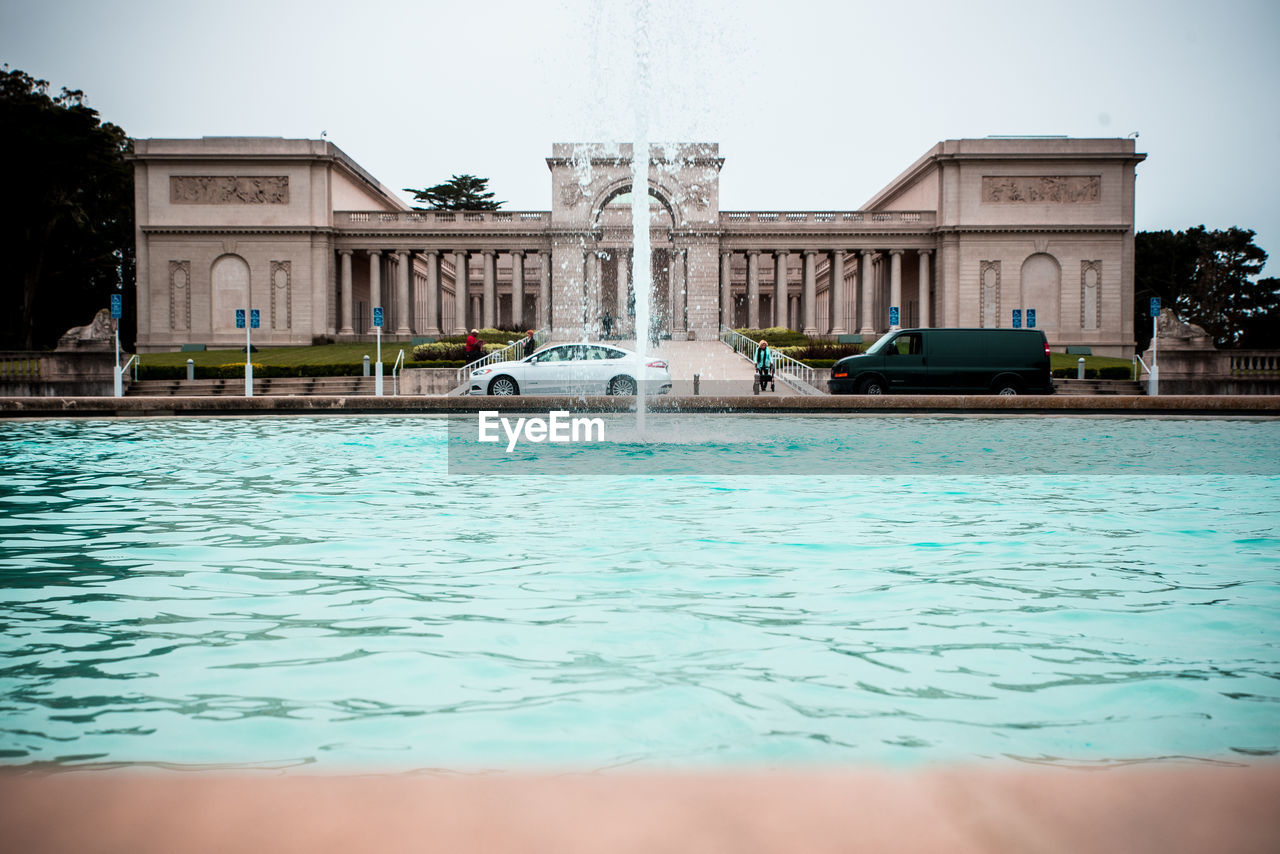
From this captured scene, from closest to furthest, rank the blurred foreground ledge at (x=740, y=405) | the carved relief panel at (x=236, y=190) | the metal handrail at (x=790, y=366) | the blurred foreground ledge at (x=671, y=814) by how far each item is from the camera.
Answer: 1. the blurred foreground ledge at (x=671, y=814)
2. the blurred foreground ledge at (x=740, y=405)
3. the metal handrail at (x=790, y=366)
4. the carved relief panel at (x=236, y=190)

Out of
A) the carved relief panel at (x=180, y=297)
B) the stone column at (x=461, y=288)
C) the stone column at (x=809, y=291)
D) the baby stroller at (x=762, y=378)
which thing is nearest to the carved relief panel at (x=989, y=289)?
the stone column at (x=809, y=291)

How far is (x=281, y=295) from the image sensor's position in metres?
59.4

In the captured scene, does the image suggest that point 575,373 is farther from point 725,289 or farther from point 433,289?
point 433,289

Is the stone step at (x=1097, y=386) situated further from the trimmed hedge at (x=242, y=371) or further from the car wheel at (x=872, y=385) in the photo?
the trimmed hedge at (x=242, y=371)

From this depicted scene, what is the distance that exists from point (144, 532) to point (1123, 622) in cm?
664

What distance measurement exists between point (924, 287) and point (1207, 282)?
71.6 ft

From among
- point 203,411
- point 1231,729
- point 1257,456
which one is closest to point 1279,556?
point 1231,729

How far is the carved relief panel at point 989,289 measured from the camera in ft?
193

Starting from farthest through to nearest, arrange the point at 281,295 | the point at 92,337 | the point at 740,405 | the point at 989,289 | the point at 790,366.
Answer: the point at 281,295 < the point at 989,289 < the point at 790,366 < the point at 92,337 < the point at 740,405

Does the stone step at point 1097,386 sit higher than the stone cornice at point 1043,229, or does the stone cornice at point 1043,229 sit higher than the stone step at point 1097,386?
the stone cornice at point 1043,229

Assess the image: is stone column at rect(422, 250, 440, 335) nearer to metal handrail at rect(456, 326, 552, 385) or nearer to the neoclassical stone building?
the neoclassical stone building

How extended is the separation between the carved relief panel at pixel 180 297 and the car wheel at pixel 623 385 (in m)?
42.2

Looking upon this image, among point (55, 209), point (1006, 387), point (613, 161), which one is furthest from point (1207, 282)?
point (55, 209)

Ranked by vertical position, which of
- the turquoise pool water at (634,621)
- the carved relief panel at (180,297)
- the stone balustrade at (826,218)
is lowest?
the turquoise pool water at (634,621)
